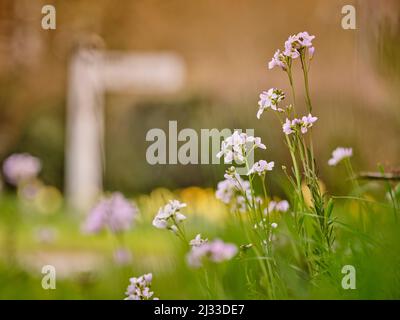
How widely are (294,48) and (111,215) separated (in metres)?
0.69

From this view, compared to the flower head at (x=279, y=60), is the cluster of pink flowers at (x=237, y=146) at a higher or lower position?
lower

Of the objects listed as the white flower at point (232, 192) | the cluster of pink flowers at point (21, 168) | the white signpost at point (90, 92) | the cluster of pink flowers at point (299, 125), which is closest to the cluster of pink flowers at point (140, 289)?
the white flower at point (232, 192)

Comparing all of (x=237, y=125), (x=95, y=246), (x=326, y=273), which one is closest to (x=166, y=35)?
(x=95, y=246)

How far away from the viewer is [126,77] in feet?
12.2

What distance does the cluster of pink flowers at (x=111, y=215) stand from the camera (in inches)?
60.8

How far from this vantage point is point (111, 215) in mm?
1583

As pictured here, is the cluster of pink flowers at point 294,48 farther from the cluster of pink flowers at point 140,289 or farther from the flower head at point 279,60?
the cluster of pink flowers at point 140,289

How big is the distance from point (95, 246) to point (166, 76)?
1.41 metres

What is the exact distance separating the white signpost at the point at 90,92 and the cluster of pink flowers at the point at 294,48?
2.47 m

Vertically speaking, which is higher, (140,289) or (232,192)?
(232,192)

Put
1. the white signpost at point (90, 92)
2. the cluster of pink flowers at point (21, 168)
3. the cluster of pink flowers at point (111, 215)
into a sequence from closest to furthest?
the cluster of pink flowers at point (111, 215) < the cluster of pink flowers at point (21, 168) < the white signpost at point (90, 92)

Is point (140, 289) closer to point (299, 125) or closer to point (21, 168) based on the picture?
point (299, 125)

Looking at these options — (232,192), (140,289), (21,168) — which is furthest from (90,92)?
(140,289)
